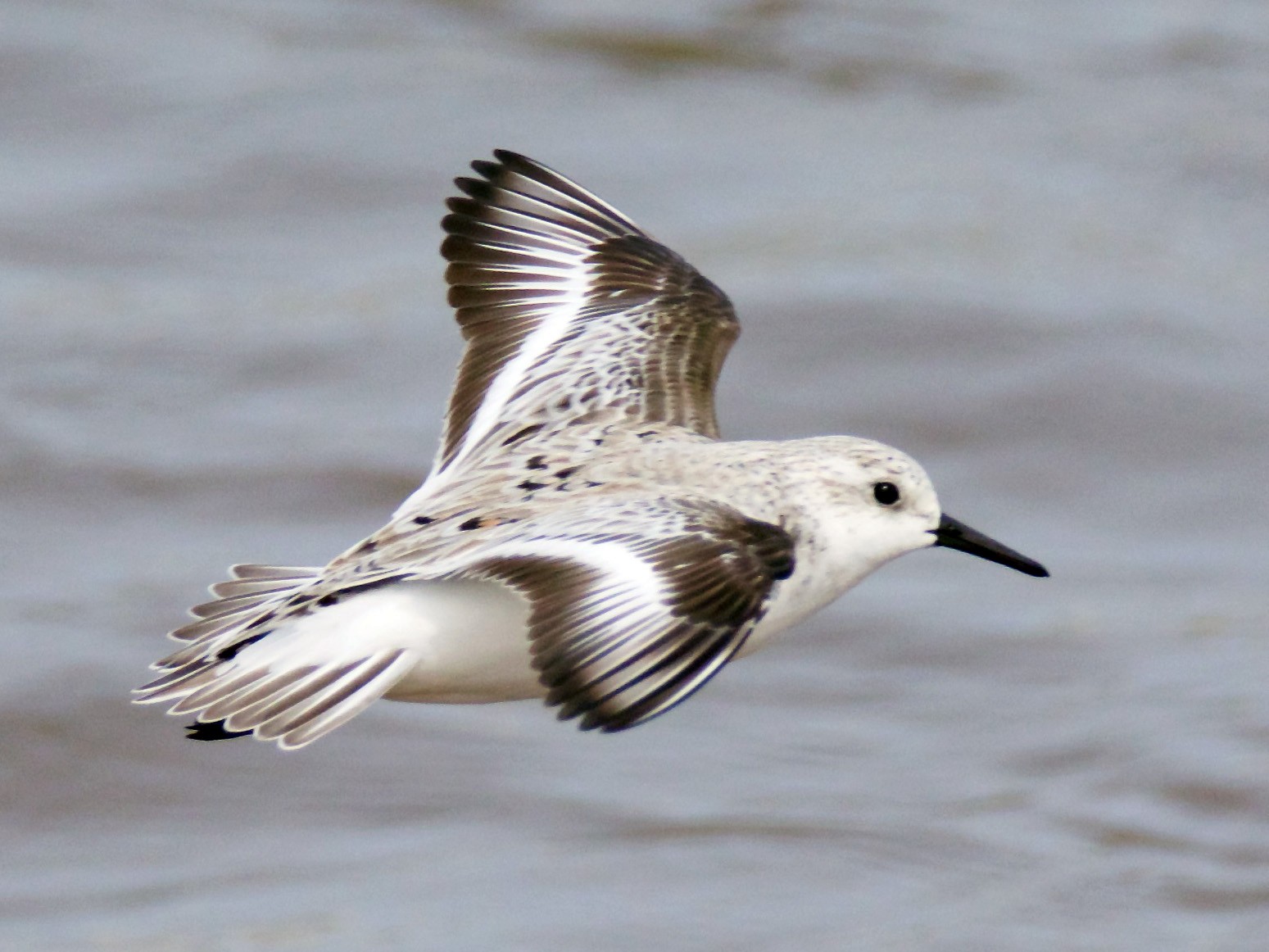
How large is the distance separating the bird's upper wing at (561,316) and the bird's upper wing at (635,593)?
998 mm

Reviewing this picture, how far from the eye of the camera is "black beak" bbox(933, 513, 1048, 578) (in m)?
5.62

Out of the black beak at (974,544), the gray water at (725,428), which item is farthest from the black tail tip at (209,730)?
the gray water at (725,428)

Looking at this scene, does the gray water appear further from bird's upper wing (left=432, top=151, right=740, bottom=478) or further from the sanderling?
the sanderling

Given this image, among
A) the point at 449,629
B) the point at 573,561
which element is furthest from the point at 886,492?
the point at 449,629

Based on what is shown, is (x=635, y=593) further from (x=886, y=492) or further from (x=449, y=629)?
(x=886, y=492)

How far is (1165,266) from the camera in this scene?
1196 cm

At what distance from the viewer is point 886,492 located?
550cm

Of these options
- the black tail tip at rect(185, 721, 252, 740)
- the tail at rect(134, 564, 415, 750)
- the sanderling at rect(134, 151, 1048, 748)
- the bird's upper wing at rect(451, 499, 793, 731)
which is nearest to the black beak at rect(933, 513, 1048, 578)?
the sanderling at rect(134, 151, 1048, 748)

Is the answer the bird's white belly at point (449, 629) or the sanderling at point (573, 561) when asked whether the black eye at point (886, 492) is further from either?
the bird's white belly at point (449, 629)

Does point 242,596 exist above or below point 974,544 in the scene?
below

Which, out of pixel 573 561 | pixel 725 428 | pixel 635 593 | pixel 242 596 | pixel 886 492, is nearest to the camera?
pixel 635 593

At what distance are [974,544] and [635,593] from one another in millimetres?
1203

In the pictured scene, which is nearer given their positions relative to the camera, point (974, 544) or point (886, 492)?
point (886, 492)

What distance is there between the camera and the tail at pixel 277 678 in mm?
4941
